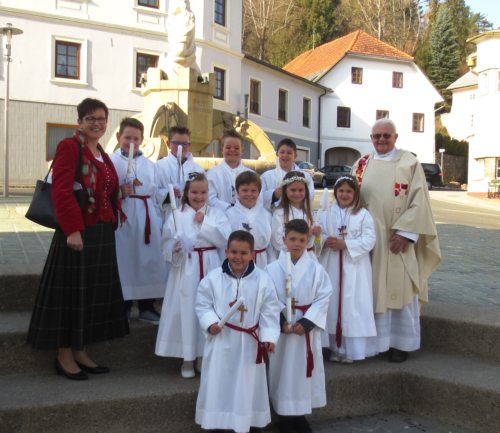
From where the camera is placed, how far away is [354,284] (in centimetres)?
487

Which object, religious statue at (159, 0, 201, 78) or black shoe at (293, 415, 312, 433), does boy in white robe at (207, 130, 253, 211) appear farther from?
religious statue at (159, 0, 201, 78)

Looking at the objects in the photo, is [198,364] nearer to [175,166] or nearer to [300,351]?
[300,351]

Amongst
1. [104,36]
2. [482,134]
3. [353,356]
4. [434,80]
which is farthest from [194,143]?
[434,80]

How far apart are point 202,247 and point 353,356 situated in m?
1.53

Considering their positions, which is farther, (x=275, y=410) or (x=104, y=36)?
(x=104, y=36)

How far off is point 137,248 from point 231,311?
1.63 meters

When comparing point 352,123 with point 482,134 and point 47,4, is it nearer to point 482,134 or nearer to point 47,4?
point 482,134

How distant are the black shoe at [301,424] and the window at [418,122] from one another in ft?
142

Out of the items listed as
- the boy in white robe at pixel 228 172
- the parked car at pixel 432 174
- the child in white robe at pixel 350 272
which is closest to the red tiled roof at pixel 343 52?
the parked car at pixel 432 174

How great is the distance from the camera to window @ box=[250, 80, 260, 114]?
34781 mm

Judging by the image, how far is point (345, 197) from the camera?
495 cm

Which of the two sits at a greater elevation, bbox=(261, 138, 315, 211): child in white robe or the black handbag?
bbox=(261, 138, 315, 211): child in white robe

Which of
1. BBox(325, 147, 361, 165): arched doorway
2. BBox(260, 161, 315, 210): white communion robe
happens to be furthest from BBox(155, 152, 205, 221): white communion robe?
BBox(325, 147, 361, 165): arched doorway

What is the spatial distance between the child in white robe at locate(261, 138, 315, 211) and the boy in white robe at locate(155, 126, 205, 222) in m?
0.63
